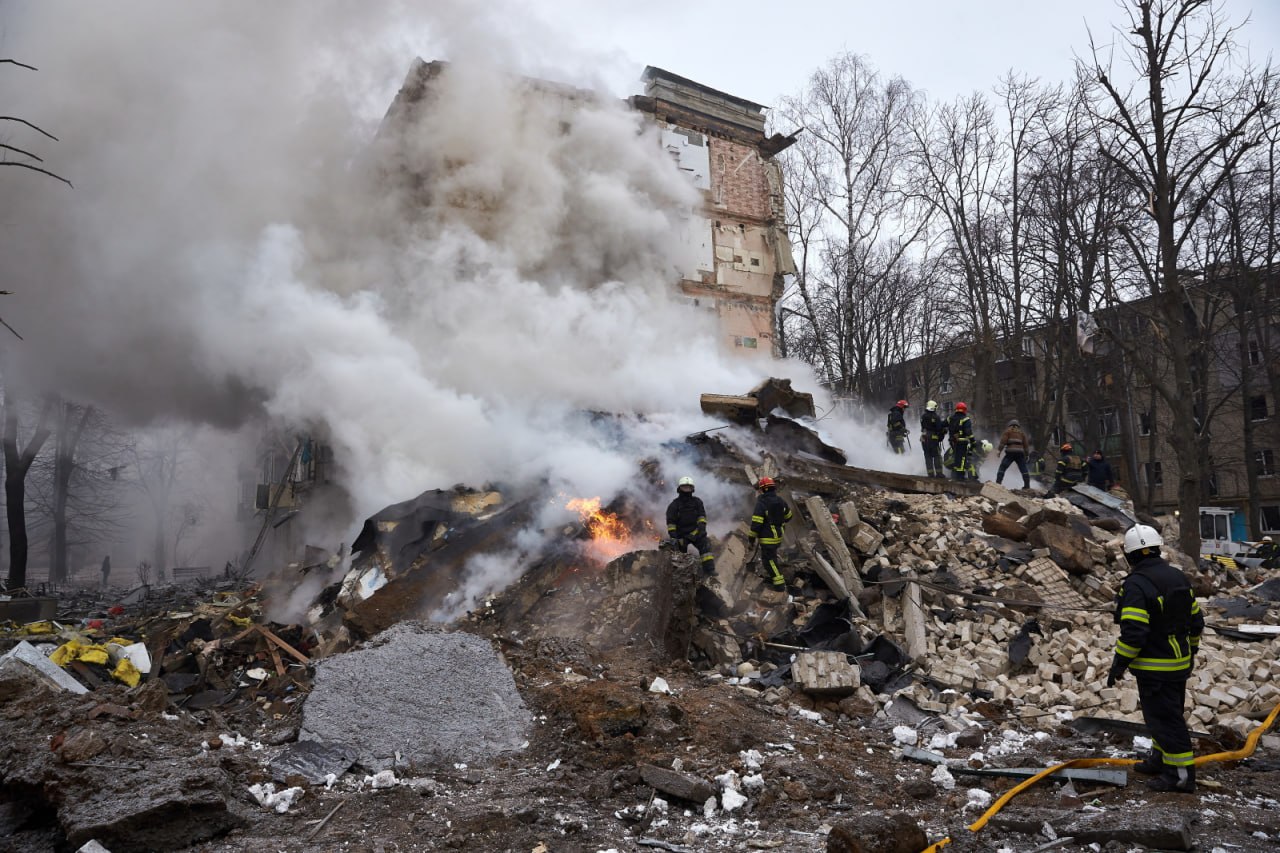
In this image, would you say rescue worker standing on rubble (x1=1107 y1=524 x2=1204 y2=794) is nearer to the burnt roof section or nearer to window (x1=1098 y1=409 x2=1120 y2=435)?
the burnt roof section

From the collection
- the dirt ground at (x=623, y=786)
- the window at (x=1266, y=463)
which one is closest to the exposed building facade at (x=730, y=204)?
the dirt ground at (x=623, y=786)

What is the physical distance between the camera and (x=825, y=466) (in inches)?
470

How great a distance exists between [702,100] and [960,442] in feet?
37.5

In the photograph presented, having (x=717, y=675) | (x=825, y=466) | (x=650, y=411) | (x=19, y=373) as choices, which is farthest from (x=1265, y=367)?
(x=19, y=373)

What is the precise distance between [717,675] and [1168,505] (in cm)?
3017

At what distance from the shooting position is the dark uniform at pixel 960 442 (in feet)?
42.5

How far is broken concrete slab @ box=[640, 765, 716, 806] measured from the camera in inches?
166

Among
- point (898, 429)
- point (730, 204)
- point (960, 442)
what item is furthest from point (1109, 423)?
point (960, 442)

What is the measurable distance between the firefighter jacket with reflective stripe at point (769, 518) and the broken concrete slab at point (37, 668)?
6.63 metres

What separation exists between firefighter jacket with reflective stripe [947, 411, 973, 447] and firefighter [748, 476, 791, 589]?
556 cm

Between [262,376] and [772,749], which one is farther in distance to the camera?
[262,376]

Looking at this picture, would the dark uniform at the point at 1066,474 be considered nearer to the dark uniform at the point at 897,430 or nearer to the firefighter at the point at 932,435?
the firefighter at the point at 932,435

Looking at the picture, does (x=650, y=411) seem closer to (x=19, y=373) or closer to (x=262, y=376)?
(x=262, y=376)

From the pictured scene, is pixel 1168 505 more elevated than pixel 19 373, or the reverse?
pixel 19 373
